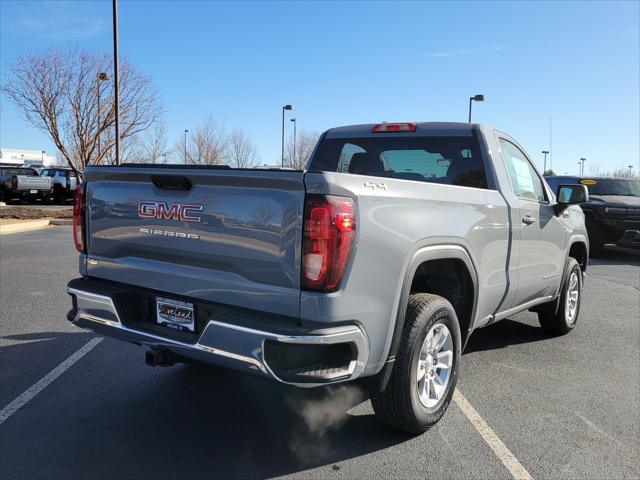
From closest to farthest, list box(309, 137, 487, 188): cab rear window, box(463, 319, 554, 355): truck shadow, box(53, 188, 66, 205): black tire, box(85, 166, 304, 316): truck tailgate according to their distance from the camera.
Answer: box(85, 166, 304, 316): truck tailgate, box(309, 137, 487, 188): cab rear window, box(463, 319, 554, 355): truck shadow, box(53, 188, 66, 205): black tire

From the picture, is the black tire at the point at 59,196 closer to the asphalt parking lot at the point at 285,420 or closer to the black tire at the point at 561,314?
the asphalt parking lot at the point at 285,420

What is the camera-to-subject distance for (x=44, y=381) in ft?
13.4

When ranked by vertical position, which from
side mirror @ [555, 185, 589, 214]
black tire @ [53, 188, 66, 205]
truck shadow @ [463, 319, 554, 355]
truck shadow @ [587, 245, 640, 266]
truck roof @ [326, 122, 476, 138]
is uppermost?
truck roof @ [326, 122, 476, 138]

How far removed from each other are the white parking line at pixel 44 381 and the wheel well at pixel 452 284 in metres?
2.73

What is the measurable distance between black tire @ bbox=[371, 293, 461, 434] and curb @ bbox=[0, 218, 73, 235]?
1409 cm

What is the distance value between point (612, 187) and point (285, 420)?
11.7 meters

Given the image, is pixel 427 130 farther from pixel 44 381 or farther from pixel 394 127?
pixel 44 381

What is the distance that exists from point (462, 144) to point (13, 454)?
371 centimetres

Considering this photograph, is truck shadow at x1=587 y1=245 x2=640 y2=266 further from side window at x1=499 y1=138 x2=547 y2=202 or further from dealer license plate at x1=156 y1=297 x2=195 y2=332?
dealer license plate at x1=156 y1=297 x2=195 y2=332

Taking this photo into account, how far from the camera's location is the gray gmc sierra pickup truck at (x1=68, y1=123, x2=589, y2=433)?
8.65 feet

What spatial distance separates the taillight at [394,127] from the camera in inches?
180

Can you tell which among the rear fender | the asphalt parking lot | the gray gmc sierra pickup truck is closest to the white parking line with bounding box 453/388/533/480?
the asphalt parking lot

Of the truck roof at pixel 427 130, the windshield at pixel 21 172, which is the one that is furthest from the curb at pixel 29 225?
the truck roof at pixel 427 130

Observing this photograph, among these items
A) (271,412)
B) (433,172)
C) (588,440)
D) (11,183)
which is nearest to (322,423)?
(271,412)
